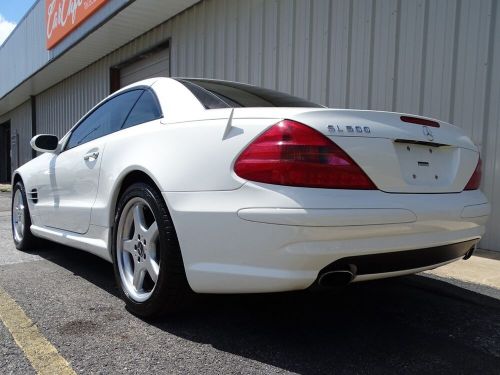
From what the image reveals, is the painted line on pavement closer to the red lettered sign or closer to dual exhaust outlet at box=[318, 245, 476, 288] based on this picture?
dual exhaust outlet at box=[318, 245, 476, 288]

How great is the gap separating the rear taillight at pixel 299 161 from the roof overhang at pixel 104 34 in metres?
6.99

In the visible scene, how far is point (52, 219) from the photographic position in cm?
399

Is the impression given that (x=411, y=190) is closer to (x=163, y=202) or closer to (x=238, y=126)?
(x=238, y=126)

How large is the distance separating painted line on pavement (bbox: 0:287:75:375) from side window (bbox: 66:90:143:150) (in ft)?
4.45

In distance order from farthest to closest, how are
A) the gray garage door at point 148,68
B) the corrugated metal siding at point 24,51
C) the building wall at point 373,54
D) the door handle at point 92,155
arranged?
the corrugated metal siding at point 24,51 < the gray garage door at point 148,68 < the building wall at point 373,54 < the door handle at point 92,155

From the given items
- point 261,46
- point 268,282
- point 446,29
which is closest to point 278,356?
point 268,282

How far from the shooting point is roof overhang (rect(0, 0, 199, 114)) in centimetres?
871

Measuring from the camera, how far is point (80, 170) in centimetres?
350

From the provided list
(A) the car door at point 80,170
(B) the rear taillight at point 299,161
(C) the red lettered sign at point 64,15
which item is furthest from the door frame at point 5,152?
(B) the rear taillight at point 299,161

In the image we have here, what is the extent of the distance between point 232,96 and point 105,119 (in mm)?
1268

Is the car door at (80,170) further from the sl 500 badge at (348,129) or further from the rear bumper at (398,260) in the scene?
the rear bumper at (398,260)

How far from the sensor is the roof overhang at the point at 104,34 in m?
8.71

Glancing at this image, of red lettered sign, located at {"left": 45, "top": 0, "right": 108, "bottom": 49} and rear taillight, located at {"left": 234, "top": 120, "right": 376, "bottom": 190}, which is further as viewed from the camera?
red lettered sign, located at {"left": 45, "top": 0, "right": 108, "bottom": 49}

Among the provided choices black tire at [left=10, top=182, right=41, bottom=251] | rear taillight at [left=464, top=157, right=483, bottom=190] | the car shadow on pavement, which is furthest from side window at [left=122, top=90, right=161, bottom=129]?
black tire at [left=10, top=182, right=41, bottom=251]
